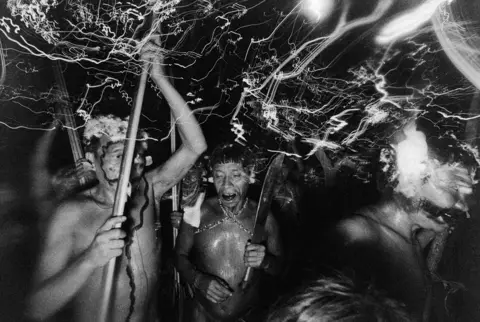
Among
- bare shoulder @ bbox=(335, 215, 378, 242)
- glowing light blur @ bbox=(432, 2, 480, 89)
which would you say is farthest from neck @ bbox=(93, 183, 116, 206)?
glowing light blur @ bbox=(432, 2, 480, 89)

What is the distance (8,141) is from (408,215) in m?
1.66

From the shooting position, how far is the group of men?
1.37 meters

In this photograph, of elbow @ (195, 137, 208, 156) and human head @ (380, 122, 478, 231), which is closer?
elbow @ (195, 137, 208, 156)

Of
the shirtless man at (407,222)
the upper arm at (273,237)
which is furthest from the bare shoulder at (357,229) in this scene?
the upper arm at (273,237)

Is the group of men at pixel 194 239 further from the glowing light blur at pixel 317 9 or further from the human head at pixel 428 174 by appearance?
the glowing light blur at pixel 317 9

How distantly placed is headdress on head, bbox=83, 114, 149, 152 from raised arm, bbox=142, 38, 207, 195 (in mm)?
151

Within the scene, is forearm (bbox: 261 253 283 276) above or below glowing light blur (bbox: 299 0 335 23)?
below

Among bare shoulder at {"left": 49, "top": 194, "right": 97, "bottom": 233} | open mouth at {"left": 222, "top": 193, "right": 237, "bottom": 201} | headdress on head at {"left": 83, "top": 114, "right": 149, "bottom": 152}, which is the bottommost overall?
bare shoulder at {"left": 49, "top": 194, "right": 97, "bottom": 233}

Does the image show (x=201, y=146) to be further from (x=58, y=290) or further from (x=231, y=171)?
(x=58, y=290)

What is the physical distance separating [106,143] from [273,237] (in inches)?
29.4

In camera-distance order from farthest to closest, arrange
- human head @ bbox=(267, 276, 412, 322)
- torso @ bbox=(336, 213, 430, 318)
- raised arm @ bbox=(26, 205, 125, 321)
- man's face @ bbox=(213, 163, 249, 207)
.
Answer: torso @ bbox=(336, 213, 430, 318) → man's face @ bbox=(213, 163, 249, 207) → raised arm @ bbox=(26, 205, 125, 321) → human head @ bbox=(267, 276, 412, 322)

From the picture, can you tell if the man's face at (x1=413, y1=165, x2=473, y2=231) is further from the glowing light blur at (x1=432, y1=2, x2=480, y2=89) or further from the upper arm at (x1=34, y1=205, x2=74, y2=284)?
the upper arm at (x1=34, y1=205, x2=74, y2=284)

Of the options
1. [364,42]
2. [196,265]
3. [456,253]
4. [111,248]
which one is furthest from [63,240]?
[456,253]

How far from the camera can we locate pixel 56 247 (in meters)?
1.37
